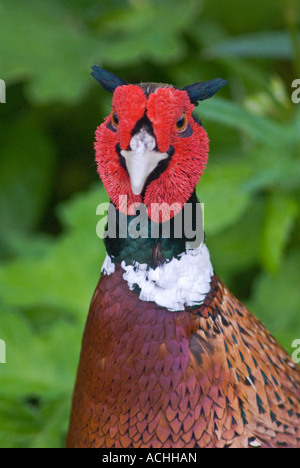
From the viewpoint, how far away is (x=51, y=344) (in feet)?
6.88

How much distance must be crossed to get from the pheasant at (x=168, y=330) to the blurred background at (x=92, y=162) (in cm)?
68

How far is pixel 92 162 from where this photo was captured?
2.96 m

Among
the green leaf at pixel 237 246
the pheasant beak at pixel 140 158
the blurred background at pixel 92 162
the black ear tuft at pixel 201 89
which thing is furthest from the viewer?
the green leaf at pixel 237 246

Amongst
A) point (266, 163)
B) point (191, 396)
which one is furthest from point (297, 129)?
point (191, 396)

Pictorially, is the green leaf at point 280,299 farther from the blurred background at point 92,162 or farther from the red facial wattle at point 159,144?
the red facial wattle at point 159,144

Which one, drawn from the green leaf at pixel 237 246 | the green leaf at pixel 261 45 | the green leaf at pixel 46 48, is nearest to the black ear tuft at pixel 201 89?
the green leaf at pixel 237 246

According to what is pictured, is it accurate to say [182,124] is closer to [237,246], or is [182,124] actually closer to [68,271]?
[68,271]

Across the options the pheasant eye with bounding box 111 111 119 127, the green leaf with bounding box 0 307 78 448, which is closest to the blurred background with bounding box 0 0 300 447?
the green leaf with bounding box 0 307 78 448

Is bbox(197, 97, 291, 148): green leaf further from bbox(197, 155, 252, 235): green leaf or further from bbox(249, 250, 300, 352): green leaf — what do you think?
bbox(249, 250, 300, 352): green leaf

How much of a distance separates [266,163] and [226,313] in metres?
0.88

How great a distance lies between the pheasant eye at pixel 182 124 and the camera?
1.12 metres

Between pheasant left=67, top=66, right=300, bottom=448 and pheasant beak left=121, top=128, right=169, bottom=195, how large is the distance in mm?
14

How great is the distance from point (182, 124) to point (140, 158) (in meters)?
0.12
